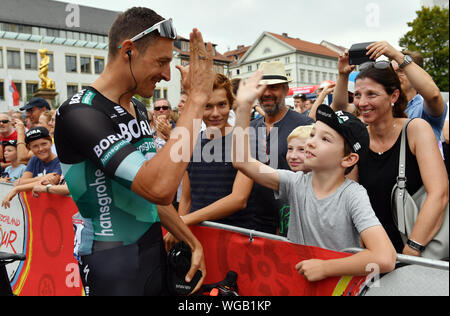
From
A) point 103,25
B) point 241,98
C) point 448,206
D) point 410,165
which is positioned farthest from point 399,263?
point 103,25

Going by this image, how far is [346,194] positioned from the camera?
1.88 m

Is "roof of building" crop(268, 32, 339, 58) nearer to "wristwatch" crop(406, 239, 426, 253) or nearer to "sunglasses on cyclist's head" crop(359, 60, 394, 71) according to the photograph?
"sunglasses on cyclist's head" crop(359, 60, 394, 71)

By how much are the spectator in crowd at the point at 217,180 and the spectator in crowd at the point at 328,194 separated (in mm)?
386

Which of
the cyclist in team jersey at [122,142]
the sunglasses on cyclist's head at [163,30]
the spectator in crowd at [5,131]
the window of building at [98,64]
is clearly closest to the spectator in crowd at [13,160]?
the spectator in crowd at [5,131]

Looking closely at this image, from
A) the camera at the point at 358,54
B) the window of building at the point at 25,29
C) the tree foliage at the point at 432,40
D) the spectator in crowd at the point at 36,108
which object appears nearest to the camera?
the camera at the point at 358,54

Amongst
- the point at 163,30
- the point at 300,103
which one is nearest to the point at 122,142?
the point at 163,30

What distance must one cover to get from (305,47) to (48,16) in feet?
123

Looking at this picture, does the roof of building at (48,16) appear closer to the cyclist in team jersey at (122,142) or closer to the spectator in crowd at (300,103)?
the spectator in crowd at (300,103)

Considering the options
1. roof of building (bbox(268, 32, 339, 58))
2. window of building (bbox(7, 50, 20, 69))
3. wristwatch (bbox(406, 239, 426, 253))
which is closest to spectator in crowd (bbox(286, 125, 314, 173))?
wristwatch (bbox(406, 239, 426, 253))

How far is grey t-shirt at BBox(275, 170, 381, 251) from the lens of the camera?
1.81 meters

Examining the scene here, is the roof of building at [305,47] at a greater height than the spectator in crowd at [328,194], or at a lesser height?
greater

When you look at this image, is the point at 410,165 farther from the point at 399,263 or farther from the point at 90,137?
the point at 90,137

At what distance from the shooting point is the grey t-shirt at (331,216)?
181cm

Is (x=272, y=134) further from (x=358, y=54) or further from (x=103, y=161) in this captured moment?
(x=103, y=161)
